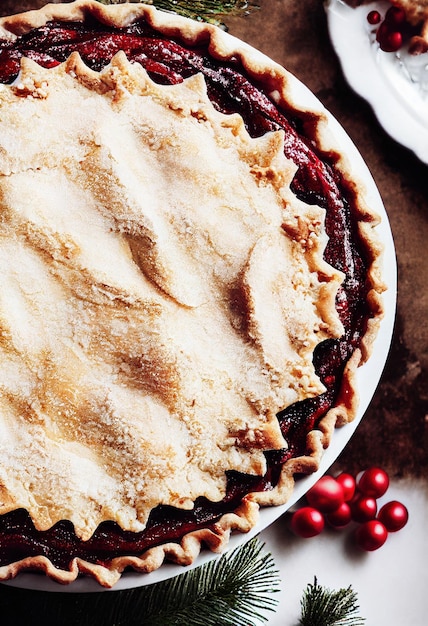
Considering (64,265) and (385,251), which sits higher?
(385,251)

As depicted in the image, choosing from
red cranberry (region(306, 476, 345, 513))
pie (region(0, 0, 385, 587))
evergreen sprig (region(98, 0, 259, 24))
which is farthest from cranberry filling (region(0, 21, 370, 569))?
red cranberry (region(306, 476, 345, 513))

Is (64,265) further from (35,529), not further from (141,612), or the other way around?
(141,612)

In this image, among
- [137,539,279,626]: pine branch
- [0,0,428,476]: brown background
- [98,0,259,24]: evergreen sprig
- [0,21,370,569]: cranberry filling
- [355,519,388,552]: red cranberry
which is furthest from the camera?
[0,0,428,476]: brown background

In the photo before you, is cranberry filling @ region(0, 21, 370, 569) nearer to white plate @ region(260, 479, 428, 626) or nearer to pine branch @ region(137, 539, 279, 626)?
pine branch @ region(137, 539, 279, 626)

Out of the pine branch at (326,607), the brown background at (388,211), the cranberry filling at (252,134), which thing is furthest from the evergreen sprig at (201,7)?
the pine branch at (326,607)

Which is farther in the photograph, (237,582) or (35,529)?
(237,582)

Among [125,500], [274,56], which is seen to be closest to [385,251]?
[274,56]

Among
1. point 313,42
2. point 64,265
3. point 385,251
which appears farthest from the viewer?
point 313,42
